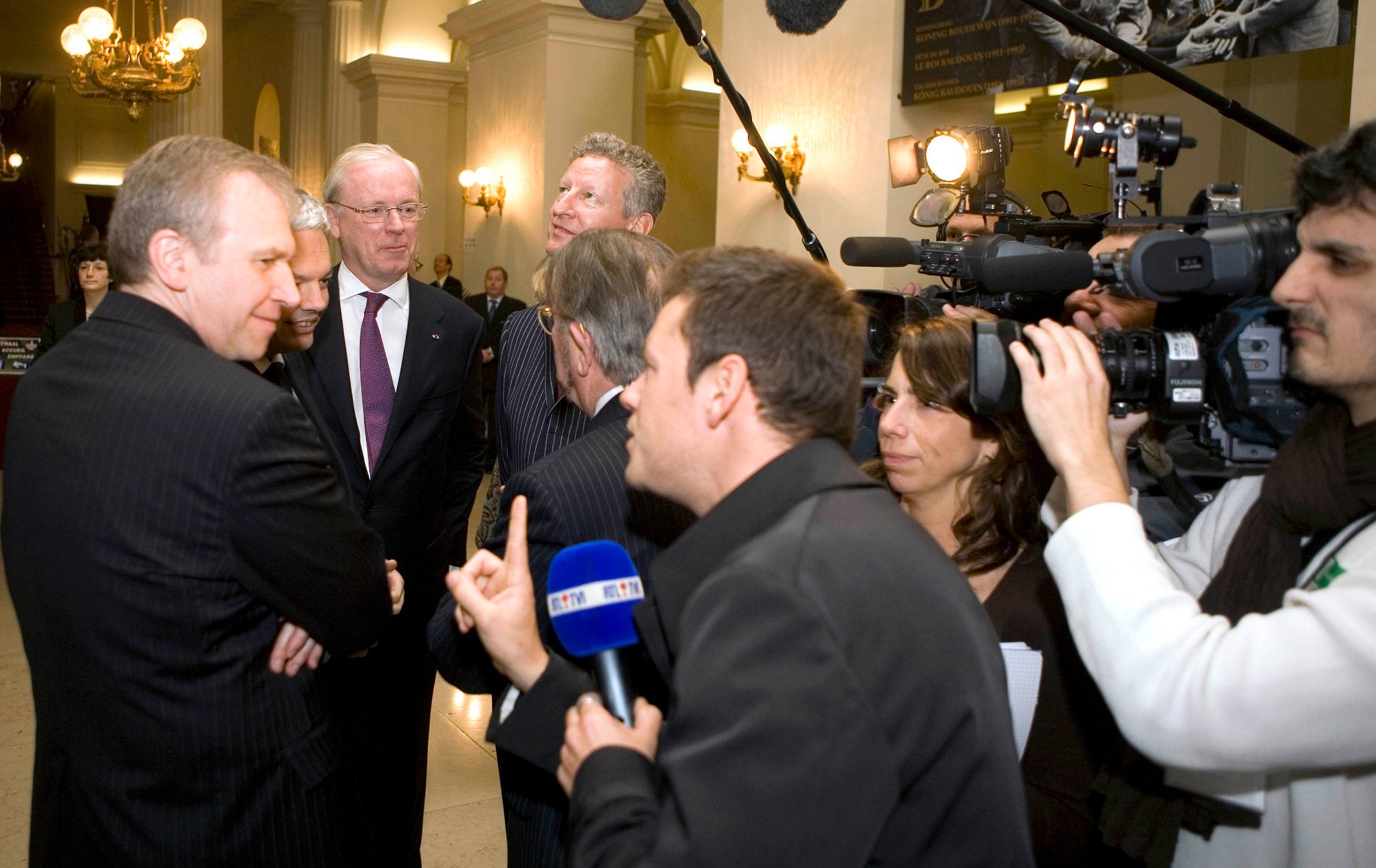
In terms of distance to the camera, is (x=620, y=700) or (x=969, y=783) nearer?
(x=969, y=783)

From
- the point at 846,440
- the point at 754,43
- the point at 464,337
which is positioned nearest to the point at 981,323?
the point at 846,440

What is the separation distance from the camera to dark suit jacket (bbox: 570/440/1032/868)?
0.95 m

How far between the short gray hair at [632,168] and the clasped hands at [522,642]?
184 cm

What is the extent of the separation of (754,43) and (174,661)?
6.66 m

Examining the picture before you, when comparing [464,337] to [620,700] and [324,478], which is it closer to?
[324,478]

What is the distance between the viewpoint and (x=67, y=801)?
1.58m

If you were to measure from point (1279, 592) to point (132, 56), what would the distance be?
970 cm

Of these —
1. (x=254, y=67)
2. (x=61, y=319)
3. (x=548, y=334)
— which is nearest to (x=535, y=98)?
(x=61, y=319)

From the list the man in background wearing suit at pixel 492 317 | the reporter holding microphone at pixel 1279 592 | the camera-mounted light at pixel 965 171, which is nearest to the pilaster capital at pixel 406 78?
the man in background wearing suit at pixel 492 317

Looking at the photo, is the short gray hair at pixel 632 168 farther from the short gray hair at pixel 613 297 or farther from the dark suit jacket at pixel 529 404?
the short gray hair at pixel 613 297

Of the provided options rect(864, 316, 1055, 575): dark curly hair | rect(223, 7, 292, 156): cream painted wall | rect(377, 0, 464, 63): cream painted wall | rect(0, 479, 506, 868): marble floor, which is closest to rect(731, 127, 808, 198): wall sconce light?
rect(0, 479, 506, 868): marble floor

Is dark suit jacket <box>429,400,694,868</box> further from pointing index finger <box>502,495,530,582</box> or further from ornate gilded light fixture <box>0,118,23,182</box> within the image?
ornate gilded light fixture <box>0,118,23,182</box>

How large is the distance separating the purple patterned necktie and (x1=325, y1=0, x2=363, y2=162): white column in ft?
35.3

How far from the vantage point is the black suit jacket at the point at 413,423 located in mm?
2729
